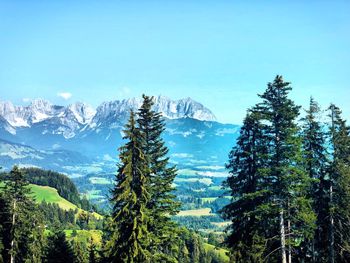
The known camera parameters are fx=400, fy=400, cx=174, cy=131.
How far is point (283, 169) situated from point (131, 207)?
11.8 m

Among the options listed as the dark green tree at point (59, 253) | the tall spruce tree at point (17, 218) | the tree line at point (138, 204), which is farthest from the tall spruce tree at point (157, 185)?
the dark green tree at point (59, 253)

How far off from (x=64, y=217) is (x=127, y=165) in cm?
17901

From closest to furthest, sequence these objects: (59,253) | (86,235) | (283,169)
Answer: (283,169), (59,253), (86,235)

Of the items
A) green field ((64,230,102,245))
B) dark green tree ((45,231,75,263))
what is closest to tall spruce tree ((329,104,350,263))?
dark green tree ((45,231,75,263))

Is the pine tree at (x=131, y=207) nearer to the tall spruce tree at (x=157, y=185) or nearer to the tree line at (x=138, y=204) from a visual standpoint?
the tree line at (x=138, y=204)

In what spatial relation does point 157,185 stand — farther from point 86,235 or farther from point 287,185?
point 86,235

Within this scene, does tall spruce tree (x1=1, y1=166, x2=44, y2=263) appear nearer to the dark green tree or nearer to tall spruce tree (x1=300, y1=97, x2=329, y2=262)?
the dark green tree

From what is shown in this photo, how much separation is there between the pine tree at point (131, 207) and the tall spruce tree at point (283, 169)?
378 inches

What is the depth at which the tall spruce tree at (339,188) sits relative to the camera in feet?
111

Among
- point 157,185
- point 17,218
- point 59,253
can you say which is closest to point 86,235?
point 59,253

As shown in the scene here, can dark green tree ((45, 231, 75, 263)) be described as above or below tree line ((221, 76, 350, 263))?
below

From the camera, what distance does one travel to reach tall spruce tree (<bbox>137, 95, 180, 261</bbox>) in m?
34.7

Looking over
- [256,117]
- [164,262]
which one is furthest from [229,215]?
[256,117]

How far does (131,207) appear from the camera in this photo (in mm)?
30984
